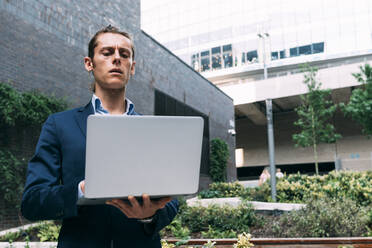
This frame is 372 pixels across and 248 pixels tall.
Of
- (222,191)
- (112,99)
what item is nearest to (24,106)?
(112,99)

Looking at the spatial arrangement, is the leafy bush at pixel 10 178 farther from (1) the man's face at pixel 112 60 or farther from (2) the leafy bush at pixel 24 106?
(1) the man's face at pixel 112 60

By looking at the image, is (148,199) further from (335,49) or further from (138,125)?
(335,49)

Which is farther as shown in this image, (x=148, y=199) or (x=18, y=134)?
(x=18, y=134)

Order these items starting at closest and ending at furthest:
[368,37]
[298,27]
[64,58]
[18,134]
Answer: [18,134] → [64,58] → [368,37] → [298,27]

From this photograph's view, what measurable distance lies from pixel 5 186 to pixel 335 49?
34.1 metres

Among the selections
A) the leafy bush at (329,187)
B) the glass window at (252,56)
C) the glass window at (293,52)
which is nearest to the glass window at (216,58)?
the glass window at (252,56)

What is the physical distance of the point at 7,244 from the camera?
18.8 feet

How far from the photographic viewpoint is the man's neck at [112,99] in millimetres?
1771

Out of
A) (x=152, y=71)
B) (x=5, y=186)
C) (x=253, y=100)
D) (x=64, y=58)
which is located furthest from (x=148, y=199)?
(x=253, y=100)

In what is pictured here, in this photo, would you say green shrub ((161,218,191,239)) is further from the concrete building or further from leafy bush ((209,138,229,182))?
the concrete building

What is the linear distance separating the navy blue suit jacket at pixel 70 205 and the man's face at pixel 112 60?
25 centimetres

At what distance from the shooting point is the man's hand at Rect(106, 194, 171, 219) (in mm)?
1279

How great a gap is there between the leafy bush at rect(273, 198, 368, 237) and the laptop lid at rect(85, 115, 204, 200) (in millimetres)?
5918

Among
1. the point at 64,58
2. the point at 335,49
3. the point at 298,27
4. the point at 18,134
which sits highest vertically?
the point at 298,27
